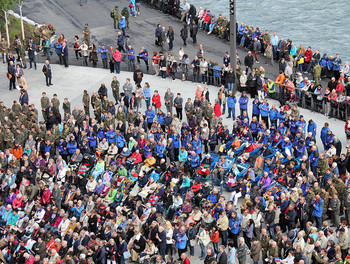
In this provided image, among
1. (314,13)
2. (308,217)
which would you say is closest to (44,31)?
(308,217)

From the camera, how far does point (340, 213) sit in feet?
81.0

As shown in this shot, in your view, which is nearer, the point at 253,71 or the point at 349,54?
the point at 253,71

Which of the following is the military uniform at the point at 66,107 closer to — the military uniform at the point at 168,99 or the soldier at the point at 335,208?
the military uniform at the point at 168,99

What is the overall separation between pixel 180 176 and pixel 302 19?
32.9m

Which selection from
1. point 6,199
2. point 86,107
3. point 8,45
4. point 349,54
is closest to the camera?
point 6,199

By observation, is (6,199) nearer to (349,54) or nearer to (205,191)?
(205,191)

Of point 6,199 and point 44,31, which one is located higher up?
point 44,31

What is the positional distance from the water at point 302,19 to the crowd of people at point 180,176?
16.6m

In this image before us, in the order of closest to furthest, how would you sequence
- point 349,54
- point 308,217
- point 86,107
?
point 308,217
point 86,107
point 349,54

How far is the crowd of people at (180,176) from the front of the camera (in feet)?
74.5

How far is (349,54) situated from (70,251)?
32.2 m

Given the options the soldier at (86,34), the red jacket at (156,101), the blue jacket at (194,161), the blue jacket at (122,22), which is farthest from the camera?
the blue jacket at (122,22)

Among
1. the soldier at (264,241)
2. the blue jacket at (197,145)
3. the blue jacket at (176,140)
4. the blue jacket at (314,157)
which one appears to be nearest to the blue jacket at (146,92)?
the blue jacket at (176,140)

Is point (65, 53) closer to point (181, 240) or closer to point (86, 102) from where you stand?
point (86, 102)
